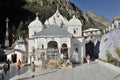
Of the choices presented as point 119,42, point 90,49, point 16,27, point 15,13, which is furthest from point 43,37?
point 15,13

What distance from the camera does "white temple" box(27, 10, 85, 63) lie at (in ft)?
128

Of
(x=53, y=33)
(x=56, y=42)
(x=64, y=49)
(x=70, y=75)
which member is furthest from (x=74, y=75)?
(x=56, y=42)

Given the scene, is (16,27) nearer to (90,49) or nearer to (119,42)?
(90,49)

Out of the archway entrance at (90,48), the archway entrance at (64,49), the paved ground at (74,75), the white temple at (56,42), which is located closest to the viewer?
the paved ground at (74,75)

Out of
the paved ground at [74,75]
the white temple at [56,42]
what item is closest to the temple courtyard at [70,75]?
the paved ground at [74,75]

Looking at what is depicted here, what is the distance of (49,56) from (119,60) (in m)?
12.6

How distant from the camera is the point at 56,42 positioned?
139 feet

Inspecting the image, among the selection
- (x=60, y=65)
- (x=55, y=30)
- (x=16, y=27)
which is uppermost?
(x=16, y=27)

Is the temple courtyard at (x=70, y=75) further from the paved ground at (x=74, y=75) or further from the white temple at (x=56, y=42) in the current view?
the white temple at (x=56, y=42)

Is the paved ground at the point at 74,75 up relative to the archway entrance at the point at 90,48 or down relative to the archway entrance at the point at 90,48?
down

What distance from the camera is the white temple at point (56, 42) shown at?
128ft

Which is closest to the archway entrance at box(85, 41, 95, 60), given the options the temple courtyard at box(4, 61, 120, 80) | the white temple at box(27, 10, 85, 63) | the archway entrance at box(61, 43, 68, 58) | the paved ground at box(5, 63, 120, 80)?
the white temple at box(27, 10, 85, 63)

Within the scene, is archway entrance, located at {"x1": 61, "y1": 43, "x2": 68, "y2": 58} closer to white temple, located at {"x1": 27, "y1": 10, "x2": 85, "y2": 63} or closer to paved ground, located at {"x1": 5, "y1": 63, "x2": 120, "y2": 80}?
white temple, located at {"x1": 27, "y1": 10, "x2": 85, "y2": 63}

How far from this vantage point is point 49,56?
126 ft
